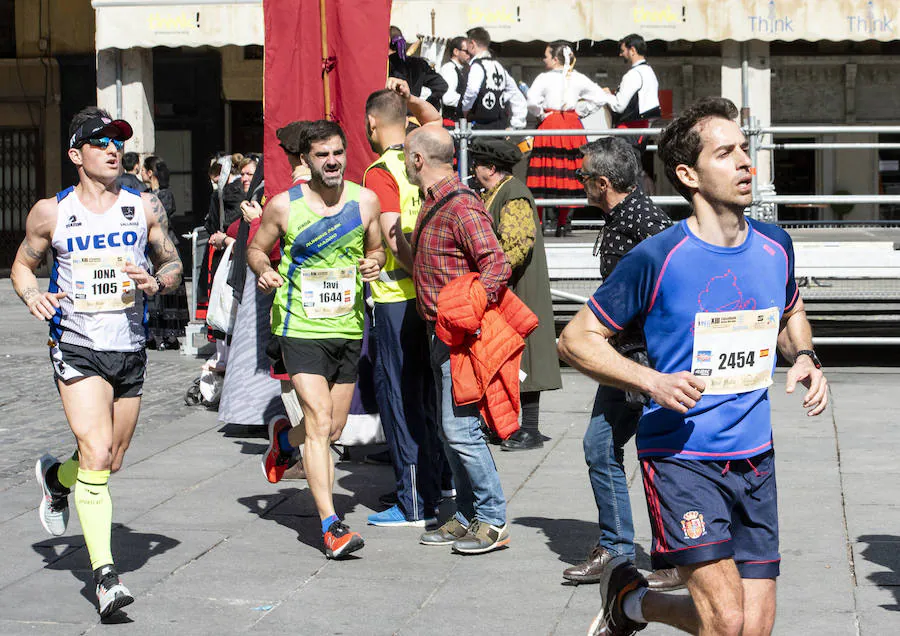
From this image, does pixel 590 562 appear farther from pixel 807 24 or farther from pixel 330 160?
pixel 807 24

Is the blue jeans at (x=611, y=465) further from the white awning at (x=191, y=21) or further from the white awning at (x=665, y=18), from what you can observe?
the white awning at (x=191, y=21)

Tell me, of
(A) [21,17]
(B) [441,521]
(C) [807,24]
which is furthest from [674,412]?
(A) [21,17]

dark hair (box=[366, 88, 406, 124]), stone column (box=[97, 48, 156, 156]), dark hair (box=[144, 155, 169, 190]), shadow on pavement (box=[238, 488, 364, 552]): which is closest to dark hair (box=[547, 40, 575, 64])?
dark hair (box=[144, 155, 169, 190])

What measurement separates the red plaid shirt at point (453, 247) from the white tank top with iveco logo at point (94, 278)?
130cm

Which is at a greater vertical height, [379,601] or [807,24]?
[807,24]

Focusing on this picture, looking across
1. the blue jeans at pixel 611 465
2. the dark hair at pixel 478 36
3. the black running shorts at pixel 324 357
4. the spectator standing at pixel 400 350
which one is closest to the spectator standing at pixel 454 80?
the dark hair at pixel 478 36

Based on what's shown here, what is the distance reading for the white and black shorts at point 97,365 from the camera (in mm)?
5617

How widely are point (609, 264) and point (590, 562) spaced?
1.22 meters

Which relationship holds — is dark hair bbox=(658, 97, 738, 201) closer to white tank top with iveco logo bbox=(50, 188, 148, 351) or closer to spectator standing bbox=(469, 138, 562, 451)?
white tank top with iveco logo bbox=(50, 188, 148, 351)

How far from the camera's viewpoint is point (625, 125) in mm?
12570

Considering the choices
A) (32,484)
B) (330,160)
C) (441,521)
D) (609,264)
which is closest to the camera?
(609,264)

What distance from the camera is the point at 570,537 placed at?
6598mm

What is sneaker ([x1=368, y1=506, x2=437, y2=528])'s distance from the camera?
691 cm

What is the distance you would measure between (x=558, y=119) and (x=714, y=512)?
8926 millimetres
